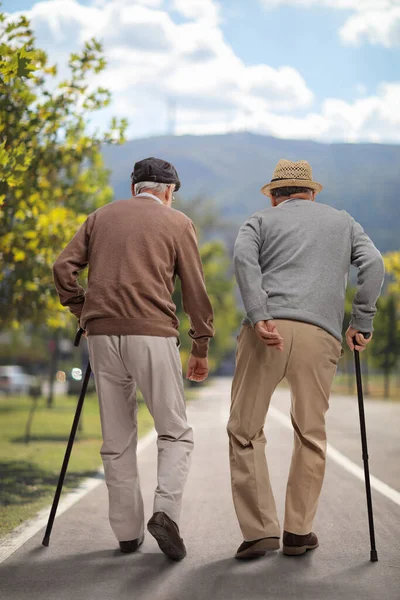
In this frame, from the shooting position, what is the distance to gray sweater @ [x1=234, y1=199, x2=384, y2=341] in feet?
17.7

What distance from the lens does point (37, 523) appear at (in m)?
6.46

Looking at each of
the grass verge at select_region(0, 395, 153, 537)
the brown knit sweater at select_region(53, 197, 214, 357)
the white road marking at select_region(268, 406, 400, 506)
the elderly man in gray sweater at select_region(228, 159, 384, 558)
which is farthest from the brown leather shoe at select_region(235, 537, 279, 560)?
the white road marking at select_region(268, 406, 400, 506)

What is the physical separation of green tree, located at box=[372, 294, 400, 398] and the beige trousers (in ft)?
144

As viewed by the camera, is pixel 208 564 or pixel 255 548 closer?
pixel 208 564

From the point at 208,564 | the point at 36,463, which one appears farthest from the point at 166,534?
the point at 36,463

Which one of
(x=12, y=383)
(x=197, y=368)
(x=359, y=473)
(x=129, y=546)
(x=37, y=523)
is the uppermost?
(x=197, y=368)

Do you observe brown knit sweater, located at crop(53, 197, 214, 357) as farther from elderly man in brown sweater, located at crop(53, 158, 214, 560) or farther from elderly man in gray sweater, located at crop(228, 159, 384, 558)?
elderly man in gray sweater, located at crop(228, 159, 384, 558)

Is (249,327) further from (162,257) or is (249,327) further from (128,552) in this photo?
(128,552)

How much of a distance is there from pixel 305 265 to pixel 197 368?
85 cm

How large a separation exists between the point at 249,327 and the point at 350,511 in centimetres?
219

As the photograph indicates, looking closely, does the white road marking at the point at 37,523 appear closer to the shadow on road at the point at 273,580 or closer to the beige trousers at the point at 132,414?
the beige trousers at the point at 132,414

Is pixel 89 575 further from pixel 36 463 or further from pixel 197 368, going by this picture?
pixel 36 463

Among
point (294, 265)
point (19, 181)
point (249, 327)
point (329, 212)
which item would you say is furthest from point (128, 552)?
point (19, 181)

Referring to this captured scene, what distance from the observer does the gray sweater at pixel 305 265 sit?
5.38 meters
